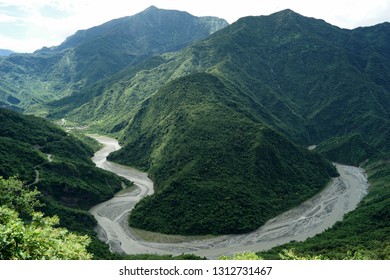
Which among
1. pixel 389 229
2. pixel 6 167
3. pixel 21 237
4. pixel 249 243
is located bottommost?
pixel 249 243

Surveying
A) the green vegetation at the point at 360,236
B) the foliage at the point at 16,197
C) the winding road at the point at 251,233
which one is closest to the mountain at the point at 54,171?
the winding road at the point at 251,233

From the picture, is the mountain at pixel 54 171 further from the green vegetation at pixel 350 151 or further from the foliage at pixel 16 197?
the green vegetation at pixel 350 151

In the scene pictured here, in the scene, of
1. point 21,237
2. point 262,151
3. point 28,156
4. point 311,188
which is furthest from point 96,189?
point 21,237

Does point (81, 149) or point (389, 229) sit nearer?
point (389, 229)

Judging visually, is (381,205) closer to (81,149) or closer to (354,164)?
(354,164)

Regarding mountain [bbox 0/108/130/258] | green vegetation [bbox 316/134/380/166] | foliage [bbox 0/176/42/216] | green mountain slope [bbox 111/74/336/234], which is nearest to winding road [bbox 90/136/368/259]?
green mountain slope [bbox 111/74/336/234]
